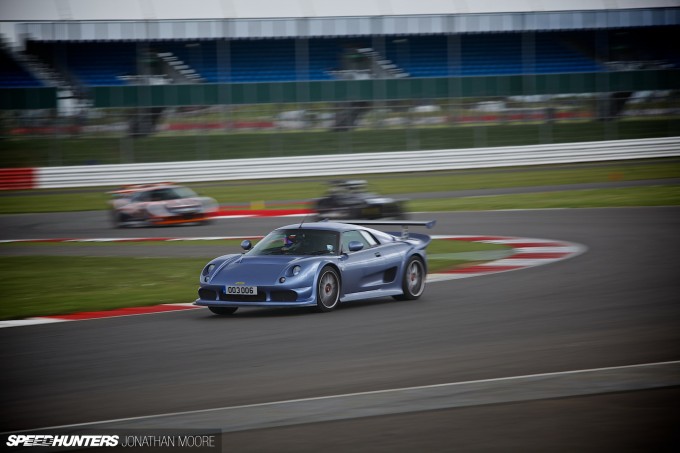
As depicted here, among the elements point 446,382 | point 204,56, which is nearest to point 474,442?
point 446,382

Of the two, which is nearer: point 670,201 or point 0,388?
point 0,388

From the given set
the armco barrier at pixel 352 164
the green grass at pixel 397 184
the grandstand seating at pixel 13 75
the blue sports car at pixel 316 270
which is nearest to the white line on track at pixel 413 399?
the blue sports car at pixel 316 270

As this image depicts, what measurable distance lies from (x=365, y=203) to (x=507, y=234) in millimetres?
4845

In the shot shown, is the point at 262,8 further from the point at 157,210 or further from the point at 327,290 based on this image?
the point at 327,290

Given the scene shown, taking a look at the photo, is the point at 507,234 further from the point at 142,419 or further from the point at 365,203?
the point at 142,419

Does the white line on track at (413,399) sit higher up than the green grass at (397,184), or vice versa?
the white line on track at (413,399)

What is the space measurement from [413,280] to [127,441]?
7.19 m

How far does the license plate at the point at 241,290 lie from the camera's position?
431 inches

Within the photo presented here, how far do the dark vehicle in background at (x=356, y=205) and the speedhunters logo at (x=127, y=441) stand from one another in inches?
737

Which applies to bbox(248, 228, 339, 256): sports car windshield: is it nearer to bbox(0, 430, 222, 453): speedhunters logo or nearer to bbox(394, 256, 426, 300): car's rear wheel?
bbox(394, 256, 426, 300): car's rear wheel

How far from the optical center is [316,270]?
1114 centimetres

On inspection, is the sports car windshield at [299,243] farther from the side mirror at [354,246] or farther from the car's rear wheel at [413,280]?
the car's rear wheel at [413,280]

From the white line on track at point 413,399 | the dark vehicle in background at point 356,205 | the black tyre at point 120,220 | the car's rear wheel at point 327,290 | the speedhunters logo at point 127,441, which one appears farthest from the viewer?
the black tyre at point 120,220

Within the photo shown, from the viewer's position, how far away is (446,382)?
730cm
